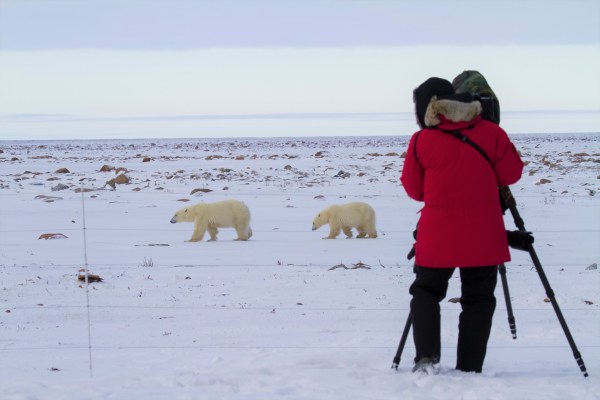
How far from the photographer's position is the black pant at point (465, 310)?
4.61 metres

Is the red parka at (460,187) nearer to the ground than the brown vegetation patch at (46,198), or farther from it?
farther from it

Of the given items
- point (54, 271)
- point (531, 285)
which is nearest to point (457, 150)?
point (531, 285)

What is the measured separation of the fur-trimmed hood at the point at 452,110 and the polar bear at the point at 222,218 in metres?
8.90

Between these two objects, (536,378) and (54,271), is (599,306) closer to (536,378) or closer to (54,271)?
(536,378)

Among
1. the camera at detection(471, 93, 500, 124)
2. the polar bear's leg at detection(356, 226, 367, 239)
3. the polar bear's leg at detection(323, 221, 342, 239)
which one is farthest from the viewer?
the polar bear's leg at detection(323, 221, 342, 239)

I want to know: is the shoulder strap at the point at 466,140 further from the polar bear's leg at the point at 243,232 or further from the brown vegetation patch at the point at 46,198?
the brown vegetation patch at the point at 46,198

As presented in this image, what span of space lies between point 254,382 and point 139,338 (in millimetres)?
1842

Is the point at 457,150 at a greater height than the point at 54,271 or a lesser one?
greater

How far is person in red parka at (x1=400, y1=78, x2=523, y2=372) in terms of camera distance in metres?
4.45

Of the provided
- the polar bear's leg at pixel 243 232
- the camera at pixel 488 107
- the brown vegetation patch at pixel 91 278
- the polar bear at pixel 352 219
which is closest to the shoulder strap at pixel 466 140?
the camera at pixel 488 107

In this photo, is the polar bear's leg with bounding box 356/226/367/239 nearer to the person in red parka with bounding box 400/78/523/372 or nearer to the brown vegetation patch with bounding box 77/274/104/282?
the brown vegetation patch with bounding box 77/274/104/282

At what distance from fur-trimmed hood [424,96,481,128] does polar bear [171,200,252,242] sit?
29.2 feet

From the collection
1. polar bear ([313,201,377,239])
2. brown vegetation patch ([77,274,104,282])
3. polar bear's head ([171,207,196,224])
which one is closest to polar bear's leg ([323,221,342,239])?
polar bear ([313,201,377,239])

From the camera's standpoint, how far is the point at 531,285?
8203 mm
